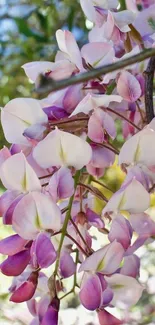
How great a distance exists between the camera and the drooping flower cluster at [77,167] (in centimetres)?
44

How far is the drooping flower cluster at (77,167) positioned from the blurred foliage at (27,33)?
2.21ft

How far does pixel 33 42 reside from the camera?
128cm

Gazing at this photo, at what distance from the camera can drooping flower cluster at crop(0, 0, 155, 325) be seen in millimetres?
444

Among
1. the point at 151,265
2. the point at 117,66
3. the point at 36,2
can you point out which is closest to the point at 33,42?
the point at 36,2

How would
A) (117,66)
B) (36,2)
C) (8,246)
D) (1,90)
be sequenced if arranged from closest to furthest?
(117,66) < (8,246) < (36,2) < (1,90)

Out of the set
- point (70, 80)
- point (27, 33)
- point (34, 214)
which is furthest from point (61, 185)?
point (27, 33)

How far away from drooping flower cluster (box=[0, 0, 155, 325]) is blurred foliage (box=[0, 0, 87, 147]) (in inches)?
26.5

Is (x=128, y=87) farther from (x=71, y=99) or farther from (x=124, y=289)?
(x=124, y=289)

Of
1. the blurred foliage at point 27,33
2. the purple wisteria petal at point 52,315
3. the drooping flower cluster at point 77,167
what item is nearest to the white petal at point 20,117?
the drooping flower cluster at point 77,167

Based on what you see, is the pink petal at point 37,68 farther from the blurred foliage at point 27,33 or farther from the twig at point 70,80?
the blurred foliage at point 27,33

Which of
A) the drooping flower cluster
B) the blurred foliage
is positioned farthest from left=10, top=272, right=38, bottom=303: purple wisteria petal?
the blurred foliage

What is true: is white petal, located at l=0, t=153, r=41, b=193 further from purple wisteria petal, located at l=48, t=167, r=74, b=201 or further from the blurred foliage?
the blurred foliage

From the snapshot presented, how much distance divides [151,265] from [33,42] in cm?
46

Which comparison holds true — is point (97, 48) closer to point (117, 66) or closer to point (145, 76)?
point (145, 76)
